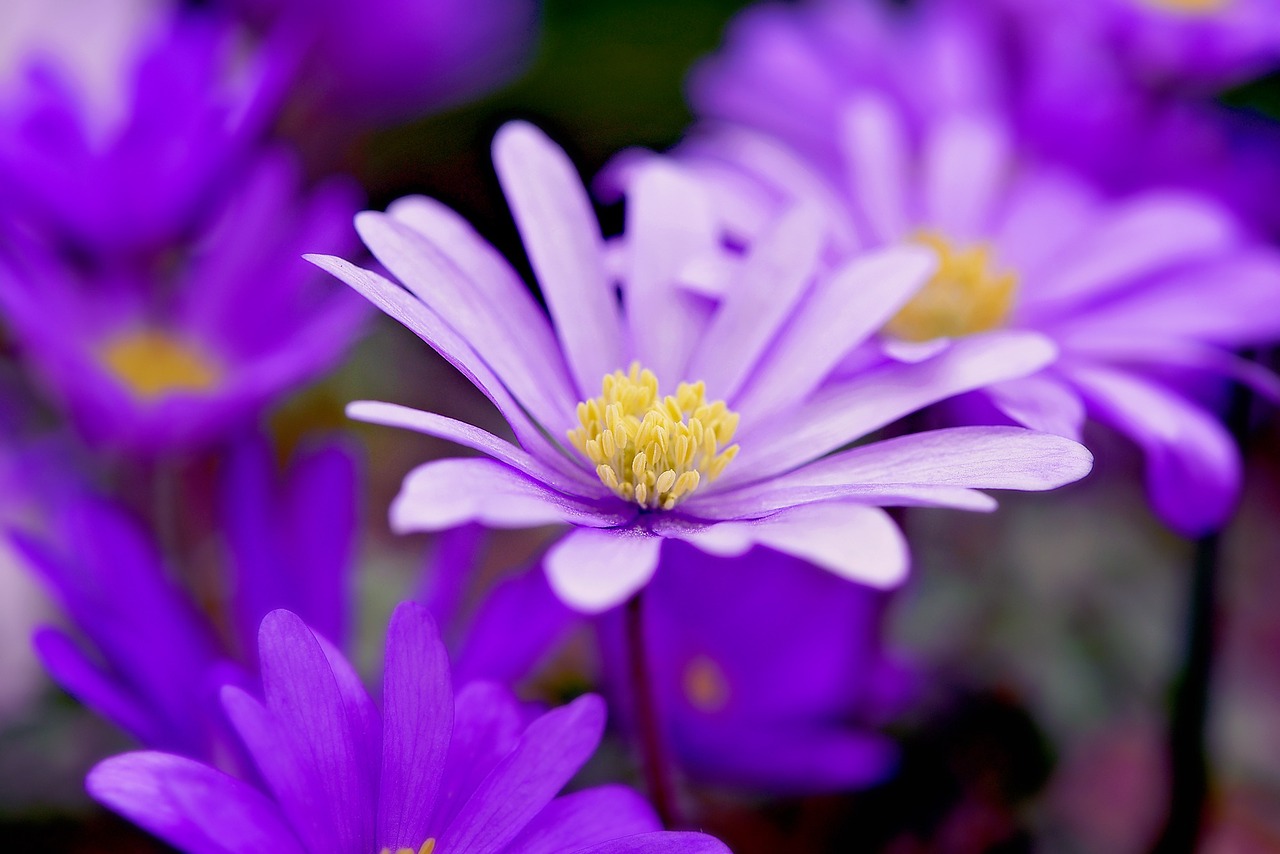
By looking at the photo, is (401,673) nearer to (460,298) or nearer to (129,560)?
(460,298)

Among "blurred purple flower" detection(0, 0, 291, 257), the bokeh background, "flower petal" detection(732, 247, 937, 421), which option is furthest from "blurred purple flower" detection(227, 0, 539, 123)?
"flower petal" detection(732, 247, 937, 421)

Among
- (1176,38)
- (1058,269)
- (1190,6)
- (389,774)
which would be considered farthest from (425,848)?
(1190,6)

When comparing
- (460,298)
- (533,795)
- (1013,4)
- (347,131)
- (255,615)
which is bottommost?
(533,795)

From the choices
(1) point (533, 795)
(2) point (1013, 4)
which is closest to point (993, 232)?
(2) point (1013, 4)

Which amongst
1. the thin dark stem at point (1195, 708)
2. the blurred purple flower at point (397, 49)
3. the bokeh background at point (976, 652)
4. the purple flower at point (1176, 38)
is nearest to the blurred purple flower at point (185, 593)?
the bokeh background at point (976, 652)

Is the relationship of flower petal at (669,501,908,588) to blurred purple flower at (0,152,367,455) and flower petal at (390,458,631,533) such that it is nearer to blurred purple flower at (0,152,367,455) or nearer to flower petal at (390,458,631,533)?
flower petal at (390,458,631,533)

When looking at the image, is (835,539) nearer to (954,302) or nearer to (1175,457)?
(1175,457)
